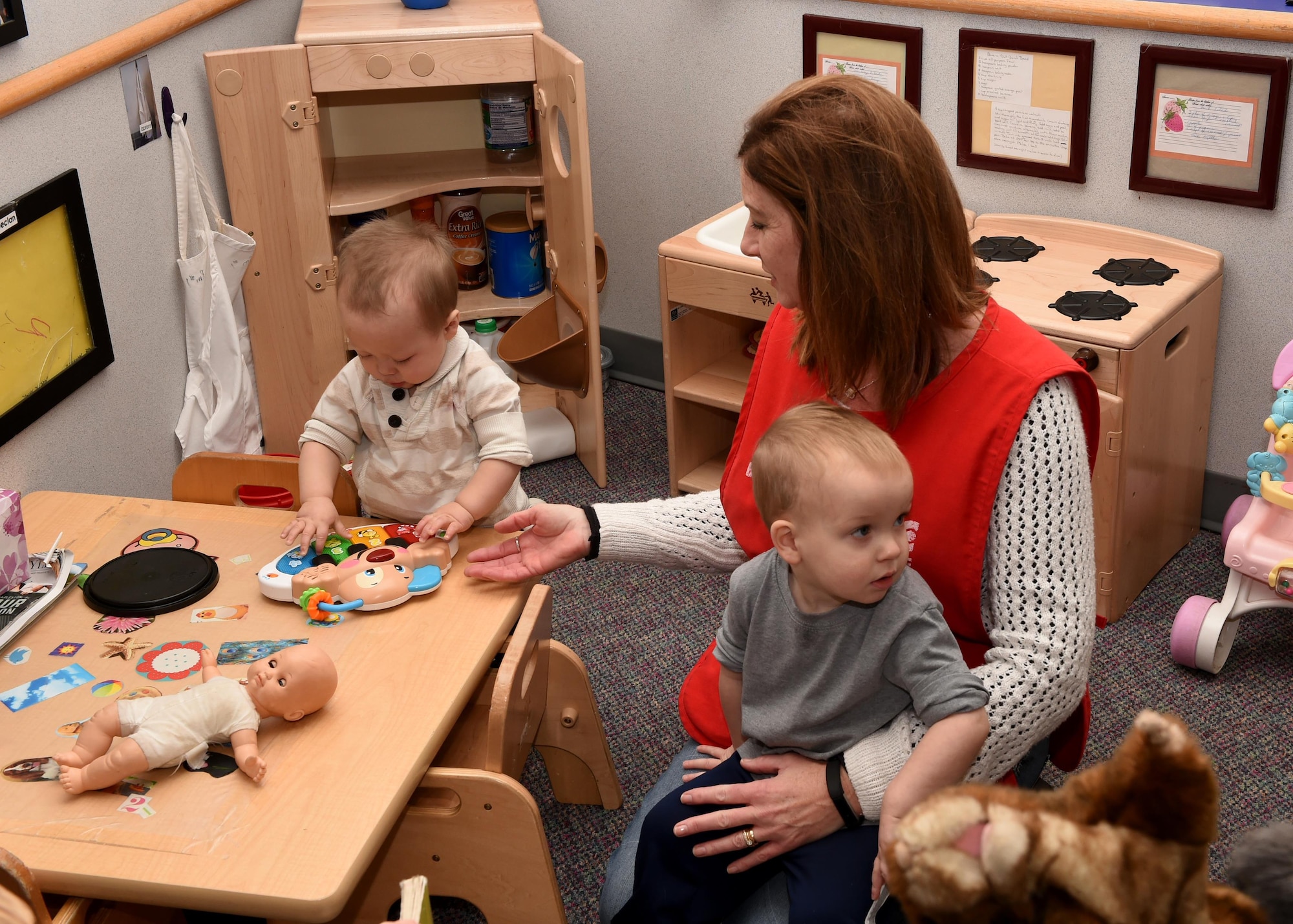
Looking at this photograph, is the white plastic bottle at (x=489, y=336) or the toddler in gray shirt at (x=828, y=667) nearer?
the toddler in gray shirt at (x=828, y=667)

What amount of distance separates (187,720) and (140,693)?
130mm

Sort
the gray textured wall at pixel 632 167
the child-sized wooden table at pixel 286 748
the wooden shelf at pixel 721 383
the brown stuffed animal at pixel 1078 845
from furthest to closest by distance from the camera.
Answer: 1. the wooden shelf at pixel 721 383
2. the gray textured wall at pixel 632 167
3. the child-sized wooden table at pixel 286 748
4. the brown stuffed animal at pixel 1078 845

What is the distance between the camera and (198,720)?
1.15 metres

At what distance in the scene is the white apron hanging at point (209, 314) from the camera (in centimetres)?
229

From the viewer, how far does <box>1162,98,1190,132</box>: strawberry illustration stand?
221cm

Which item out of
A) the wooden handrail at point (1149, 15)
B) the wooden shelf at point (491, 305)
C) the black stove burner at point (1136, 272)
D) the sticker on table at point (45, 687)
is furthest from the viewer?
the wooden shelf at point (491, 305)

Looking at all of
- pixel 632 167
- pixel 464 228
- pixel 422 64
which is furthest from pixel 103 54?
pixel 632 167

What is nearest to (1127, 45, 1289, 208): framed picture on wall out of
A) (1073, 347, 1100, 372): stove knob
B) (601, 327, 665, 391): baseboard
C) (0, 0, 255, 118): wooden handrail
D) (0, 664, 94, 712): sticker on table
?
(1073, 347, 1100, 372): stove knob

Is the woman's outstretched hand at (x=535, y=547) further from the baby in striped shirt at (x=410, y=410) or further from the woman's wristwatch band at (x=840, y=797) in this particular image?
the woman's wristwatch band at (x=840, y=797)

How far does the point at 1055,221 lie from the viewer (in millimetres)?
2408

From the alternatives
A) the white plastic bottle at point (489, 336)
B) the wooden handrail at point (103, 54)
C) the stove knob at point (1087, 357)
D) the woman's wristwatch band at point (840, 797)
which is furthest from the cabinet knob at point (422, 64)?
the woman's wristwatch band at point (840, 797)

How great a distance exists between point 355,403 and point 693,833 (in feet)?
2.59

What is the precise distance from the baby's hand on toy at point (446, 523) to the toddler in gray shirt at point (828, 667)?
397 millimetres

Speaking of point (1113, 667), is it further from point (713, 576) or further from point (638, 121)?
point (638, 121)
